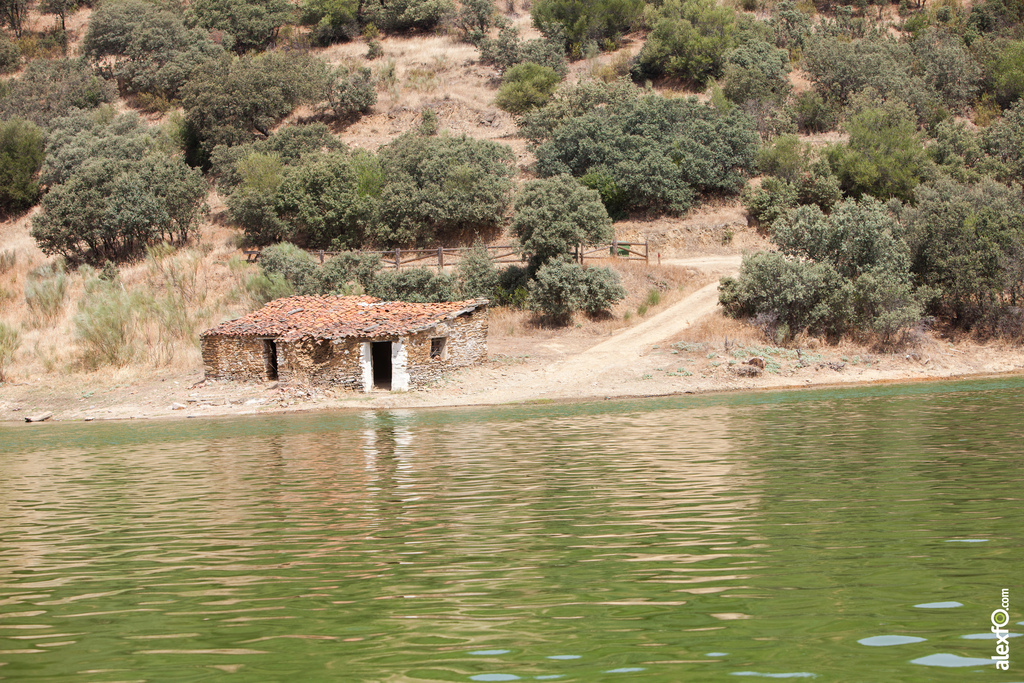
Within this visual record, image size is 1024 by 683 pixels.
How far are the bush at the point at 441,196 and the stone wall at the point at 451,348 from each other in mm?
14973

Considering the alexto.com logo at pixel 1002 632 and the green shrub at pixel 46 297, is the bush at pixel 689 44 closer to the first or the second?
the green shrub at pixel 46 297

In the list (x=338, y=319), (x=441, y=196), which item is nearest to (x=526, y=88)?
(x=441, y=196)

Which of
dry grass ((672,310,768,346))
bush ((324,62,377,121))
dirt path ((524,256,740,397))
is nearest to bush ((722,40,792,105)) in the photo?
dirt path ((524,256,740,397))

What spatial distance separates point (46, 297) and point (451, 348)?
747 inches

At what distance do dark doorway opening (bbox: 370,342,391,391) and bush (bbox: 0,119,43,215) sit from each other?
36.0 metres

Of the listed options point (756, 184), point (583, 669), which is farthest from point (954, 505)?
point (756, 184)

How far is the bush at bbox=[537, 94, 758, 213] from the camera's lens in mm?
Answer: 47531

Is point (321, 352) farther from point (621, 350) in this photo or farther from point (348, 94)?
point (348, 94)

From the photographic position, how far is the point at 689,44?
206 feet

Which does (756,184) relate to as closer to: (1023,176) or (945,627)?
(1023,176)

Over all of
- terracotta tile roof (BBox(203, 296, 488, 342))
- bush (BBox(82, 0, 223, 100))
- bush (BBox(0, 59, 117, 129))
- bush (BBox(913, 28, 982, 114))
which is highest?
bush (BBox(82, 0, 223, 100))

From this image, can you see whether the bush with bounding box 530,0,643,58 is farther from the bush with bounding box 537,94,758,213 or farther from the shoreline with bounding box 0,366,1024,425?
the shoreline with bounding box 0,366,1024,425

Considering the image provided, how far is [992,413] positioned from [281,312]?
856 inches

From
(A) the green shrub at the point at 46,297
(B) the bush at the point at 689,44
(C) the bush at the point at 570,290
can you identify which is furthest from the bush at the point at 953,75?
(A) the green shrub at the point at 46,297
